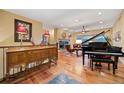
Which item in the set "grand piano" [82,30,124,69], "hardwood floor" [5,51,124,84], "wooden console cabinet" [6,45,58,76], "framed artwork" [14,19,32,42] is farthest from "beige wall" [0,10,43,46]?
"grand piano" [82,30,124,69]

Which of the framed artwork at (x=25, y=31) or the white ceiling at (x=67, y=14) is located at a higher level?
the white ceiling at (x=67, y=14)

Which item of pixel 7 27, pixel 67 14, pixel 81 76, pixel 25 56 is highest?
pixel 67 14

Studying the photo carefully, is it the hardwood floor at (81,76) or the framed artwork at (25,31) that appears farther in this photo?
the framed artwork at (25,31)

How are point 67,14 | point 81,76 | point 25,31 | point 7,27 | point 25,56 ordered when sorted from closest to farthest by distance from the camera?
point 25,56, point 81,76, point 7,27, point 25,31, point 67,14

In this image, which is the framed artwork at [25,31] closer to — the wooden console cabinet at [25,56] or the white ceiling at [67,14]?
the white ceiling at [67,14]

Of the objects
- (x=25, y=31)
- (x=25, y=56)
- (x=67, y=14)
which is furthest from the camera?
(x=67, y=14)

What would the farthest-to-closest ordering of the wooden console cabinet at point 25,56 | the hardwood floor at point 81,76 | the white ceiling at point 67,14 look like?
1. the white ceiling at point 67,14
2. the hardwood floor at point 81,76
3. the wooden console cabinet at point 25,56

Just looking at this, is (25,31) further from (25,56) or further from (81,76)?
(81,76)

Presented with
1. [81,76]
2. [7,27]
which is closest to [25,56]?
[7,27]

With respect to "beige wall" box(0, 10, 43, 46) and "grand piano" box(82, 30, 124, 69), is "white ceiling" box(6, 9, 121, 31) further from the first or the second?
"grand piano" box(82, 30, 124, 69)

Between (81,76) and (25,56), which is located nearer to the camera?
(25,56)

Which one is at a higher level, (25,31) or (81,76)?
(25,31)

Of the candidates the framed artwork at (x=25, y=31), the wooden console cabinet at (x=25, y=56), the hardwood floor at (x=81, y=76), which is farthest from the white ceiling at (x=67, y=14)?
the hardwood floor at (x=81, y=76)

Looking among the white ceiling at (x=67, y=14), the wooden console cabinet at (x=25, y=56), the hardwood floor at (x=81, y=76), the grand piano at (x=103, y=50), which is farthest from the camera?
the grand piano at (x=103, y=50)
